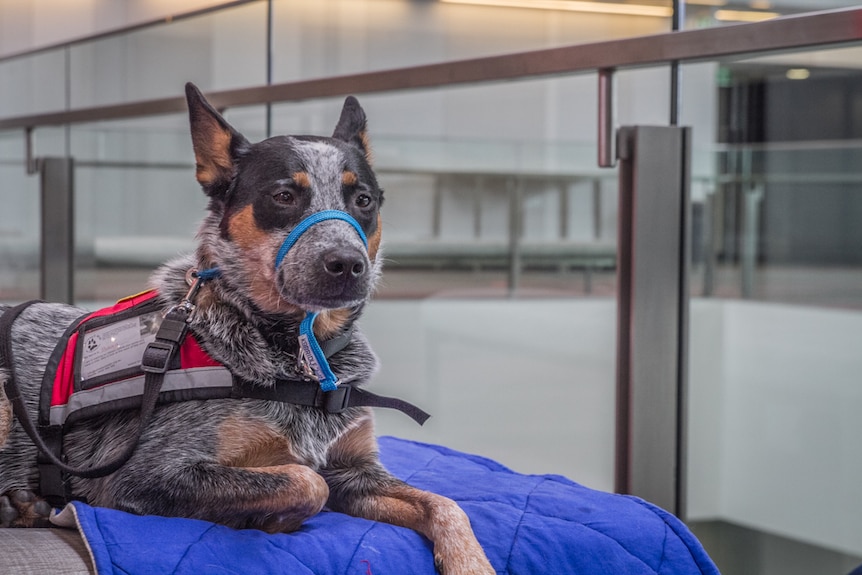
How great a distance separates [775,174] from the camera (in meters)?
6.54

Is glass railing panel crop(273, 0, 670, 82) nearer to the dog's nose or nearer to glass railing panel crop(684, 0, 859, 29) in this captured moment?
glass railing panel crop(684, 0, 859, 29)

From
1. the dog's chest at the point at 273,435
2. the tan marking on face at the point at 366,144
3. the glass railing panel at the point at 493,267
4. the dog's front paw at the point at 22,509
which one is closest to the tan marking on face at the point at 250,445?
the dog's chest at the point at 273,435

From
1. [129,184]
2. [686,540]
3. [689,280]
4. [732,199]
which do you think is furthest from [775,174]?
[686,540]

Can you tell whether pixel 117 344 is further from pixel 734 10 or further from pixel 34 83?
pixel 34 83

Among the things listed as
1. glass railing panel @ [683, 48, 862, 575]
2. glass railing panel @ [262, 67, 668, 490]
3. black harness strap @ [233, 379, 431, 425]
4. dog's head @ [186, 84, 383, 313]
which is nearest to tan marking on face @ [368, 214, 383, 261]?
dog's head @ [186, 84, 383, 313]

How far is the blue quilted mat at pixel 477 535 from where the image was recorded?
152 cm

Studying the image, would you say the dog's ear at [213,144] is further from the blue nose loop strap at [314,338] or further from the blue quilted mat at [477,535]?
the blue quilted mat at [477,535]

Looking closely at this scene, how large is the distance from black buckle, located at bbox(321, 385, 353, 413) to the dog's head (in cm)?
15

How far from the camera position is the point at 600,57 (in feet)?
7.25

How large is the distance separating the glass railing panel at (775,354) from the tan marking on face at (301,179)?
1880 millimetres

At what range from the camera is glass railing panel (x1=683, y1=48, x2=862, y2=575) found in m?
4.24

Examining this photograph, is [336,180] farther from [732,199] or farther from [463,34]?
[732,199]

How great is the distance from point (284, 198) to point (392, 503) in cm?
55

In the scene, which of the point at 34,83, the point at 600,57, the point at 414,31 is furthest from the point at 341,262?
the point at 34,83
